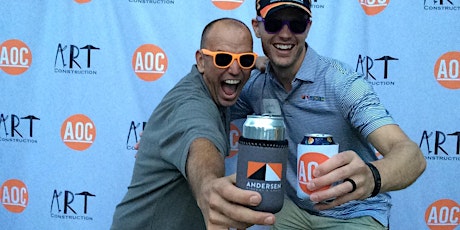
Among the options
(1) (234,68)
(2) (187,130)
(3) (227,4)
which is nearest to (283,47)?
(1) (234,68)

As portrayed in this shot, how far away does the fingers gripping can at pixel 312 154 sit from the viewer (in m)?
1.06

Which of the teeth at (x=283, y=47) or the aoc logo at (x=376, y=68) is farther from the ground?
the teeth at (x=283, y=47)

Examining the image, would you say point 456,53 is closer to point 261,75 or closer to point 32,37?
point 261,75

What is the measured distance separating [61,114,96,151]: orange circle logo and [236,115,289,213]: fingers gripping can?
1.66 metres

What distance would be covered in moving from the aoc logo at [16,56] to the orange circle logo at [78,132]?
1.11 feet

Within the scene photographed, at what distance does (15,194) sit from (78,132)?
0.45m

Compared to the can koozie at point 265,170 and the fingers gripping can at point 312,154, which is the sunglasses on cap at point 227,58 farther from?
the can koozie at point 265,170

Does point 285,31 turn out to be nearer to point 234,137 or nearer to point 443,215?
point 234,137

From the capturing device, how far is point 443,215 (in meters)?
2.32

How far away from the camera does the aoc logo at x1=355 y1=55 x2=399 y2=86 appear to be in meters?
2.30

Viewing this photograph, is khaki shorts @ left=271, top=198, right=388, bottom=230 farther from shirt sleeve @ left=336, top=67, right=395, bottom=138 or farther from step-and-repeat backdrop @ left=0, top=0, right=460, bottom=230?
step-and-repeat backdrop @ left=0, top=0, right=460, bottom=230

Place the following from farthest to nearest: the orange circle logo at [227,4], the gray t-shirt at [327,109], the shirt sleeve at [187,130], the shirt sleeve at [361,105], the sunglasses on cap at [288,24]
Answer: the orange circle logo at [227,4] < the sunglasses on cap at [288,24] < the gray t-shirt at [327,109] < the shirt sleeve at [361,105] < the shirt sleeve at [187,130]

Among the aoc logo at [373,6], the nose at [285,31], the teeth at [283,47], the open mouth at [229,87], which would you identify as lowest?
the open mouth at [229,87]

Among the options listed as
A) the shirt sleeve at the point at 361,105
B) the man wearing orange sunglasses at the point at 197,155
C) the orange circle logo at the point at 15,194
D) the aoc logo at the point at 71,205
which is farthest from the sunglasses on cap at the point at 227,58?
the orange circle logo at the point at 15,194
